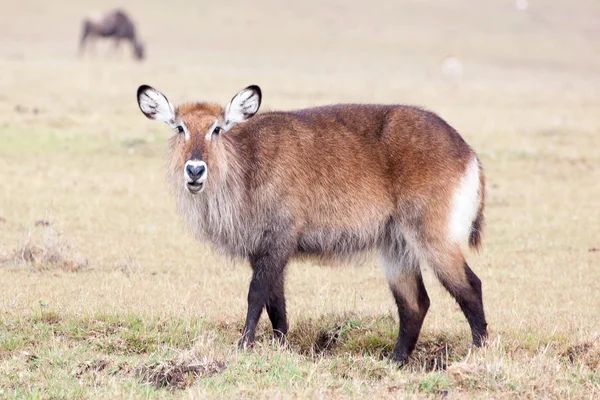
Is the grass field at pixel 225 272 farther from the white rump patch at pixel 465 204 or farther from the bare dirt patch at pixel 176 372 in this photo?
the white rump patch at pixel 465 204

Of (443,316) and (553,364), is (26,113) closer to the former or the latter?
(443,316)

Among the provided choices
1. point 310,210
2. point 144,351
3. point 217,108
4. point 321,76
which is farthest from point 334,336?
point 321,76

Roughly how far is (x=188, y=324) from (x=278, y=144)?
151 cm

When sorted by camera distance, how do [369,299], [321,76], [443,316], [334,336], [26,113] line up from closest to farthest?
[334,336], [443,316], [369,299], [26,113], [321,76]

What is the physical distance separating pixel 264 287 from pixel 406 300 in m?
1.29

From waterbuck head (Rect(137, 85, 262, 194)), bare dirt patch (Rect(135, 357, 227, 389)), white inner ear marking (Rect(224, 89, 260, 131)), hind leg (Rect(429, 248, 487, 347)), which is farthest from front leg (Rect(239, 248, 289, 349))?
hind leg (Rect(429, 248, 487, 347))

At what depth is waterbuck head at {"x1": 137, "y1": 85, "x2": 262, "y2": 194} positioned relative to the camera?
6.56 metres

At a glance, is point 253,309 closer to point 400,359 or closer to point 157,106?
point 400,359

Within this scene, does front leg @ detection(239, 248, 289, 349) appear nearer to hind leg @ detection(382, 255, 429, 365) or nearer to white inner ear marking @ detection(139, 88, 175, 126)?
hind leg @ detection(382, 255, 429, 365)

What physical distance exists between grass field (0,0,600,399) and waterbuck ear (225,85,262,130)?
158cm

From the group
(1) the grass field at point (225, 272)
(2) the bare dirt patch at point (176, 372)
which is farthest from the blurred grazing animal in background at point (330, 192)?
(2) the bare dirt patch at point (176, 372)

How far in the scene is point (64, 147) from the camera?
604 inches

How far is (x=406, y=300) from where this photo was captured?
727 cm

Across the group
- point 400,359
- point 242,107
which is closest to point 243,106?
point 242,107
